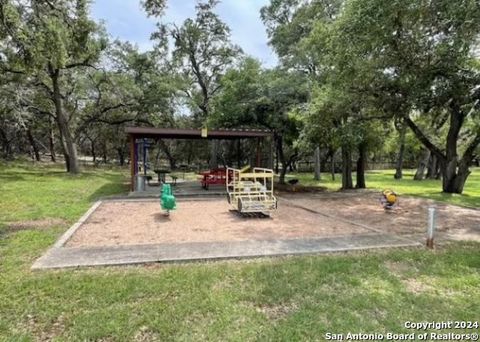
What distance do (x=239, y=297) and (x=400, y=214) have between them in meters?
6.41

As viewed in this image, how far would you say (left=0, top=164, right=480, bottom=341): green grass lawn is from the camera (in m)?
2.92

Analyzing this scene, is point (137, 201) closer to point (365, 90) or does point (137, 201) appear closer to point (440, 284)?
point (365, 90)

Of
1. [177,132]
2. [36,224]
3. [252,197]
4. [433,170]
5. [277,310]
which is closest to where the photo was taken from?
[277,310]

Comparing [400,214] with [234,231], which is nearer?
[234,231]

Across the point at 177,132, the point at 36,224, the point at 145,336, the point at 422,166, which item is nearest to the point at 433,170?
the point at 422,166

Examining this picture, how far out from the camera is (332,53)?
10.7 m

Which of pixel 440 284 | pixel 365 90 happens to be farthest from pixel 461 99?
pixel 440 284

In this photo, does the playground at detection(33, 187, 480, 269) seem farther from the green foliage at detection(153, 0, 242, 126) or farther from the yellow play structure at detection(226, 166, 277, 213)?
the green foliage at detection(153, 0, 242, 126)

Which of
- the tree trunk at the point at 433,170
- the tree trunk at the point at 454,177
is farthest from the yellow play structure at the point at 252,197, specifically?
the tree trunk at the point at 433,170

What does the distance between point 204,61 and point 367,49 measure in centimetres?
1854

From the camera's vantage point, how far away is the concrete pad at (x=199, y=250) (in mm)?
4473

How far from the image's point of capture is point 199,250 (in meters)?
4.95

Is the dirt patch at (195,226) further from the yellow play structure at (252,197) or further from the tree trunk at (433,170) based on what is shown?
the tree trunk at (433,170)

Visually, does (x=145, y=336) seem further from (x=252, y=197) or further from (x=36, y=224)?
(x=252, y=197)
